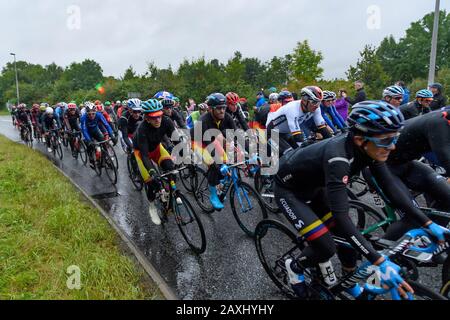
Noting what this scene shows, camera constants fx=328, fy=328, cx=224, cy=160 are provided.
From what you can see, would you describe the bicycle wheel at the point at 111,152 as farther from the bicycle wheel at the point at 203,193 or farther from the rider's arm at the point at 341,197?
the rider's arm at the point at 341,197

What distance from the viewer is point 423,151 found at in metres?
3.59

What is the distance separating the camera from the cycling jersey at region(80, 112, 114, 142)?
8.88 meters

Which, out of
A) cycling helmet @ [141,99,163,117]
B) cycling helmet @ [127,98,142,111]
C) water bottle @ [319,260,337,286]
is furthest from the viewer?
cycling helmet @ [127,98,142,111]

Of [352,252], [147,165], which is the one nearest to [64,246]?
[147,165]

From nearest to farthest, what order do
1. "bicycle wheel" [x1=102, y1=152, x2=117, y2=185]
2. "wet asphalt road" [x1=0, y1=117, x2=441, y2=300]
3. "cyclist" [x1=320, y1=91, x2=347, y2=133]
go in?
"wet asphalt road" [x1=0, y1=117, x2=441, y2=300] < "cyclist" [x1=320, y1=91, x2=347, y2=133] < "bicycle wheel" [x1=102, y1=152, x2=117, y2=185]

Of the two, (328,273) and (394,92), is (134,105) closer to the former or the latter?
(394,92)

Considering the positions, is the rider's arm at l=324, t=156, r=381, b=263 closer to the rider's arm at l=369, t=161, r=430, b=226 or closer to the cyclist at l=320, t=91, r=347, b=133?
the rider's arm at l=369, t=161, r=430, b=226

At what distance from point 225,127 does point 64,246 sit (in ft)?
10.3

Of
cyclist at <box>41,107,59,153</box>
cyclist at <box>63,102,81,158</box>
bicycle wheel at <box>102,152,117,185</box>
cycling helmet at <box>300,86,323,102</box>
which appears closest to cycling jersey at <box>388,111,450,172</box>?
cycling helmet at <box>300,86,323,102</box>

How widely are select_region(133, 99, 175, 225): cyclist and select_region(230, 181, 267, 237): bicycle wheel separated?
1268 mm

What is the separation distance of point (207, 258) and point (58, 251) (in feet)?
6.53

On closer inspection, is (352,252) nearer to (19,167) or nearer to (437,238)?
(437,238)

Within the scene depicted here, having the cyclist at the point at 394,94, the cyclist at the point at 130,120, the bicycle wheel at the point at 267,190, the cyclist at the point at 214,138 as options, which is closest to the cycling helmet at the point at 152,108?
the cyclist at the point at 214,138

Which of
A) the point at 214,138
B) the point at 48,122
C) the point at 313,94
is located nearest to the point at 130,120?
the point at 214,138
